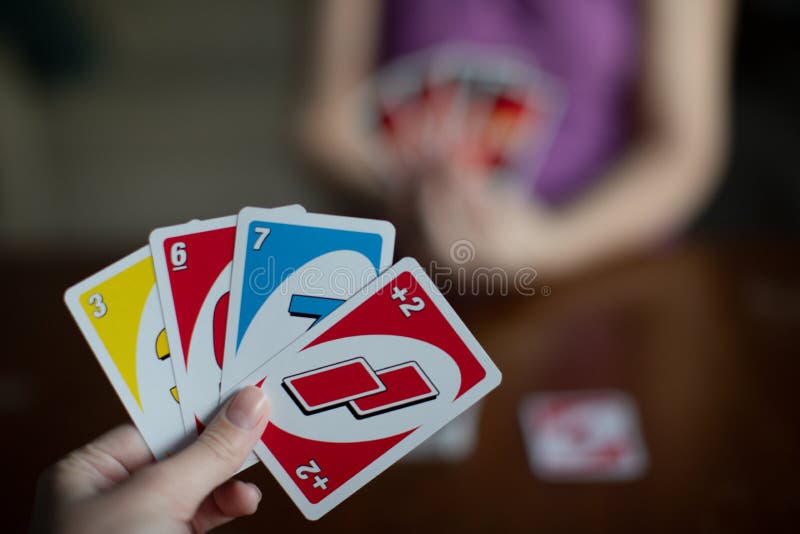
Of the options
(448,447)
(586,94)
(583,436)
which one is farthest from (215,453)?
(586,94)

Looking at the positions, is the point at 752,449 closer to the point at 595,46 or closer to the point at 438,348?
the point at 438,348

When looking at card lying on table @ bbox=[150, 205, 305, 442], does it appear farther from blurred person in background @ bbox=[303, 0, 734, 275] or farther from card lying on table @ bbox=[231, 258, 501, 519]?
blurred person in background @ bbox=[303, 0, 734, 275]

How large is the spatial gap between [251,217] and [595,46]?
1.17m

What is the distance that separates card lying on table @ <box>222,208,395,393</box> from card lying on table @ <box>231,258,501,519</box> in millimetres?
11

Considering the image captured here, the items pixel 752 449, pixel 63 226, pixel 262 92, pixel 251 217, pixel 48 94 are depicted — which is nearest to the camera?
pixel 251 217

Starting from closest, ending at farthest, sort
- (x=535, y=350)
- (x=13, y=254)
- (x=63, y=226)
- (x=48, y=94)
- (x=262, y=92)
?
(x=535, y=350), (x=13, y=254), (x=63, y=226), (x=48, y=94), (x=262, y=92)

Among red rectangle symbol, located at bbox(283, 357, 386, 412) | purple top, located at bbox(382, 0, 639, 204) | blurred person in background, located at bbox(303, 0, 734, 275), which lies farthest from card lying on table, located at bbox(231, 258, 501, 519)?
purple top, located at bbox(382, 0, 639, 204)

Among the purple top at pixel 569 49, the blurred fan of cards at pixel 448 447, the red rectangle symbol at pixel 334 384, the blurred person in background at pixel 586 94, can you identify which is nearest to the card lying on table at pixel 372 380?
the red rectangle symbol at pixel 334 384

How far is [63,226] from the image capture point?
2.61 metres

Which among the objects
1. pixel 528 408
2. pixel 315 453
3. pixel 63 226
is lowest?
pixel 63 226

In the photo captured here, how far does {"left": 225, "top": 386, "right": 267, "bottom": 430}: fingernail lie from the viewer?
49 cm

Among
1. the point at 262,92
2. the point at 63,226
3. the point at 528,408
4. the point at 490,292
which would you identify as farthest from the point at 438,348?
the point at 262,92

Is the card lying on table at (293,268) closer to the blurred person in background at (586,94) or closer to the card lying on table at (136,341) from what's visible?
the card lying on table at (136,341)

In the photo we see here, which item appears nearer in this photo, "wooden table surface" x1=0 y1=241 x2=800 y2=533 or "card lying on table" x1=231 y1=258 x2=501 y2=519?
"card lying on table" x1=231 y1=258 x2=501 y2=519
